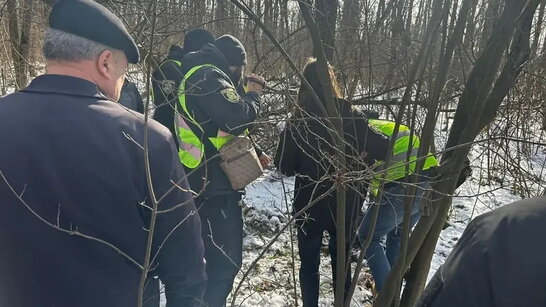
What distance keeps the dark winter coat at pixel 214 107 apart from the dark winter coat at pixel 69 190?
1184 millimetres

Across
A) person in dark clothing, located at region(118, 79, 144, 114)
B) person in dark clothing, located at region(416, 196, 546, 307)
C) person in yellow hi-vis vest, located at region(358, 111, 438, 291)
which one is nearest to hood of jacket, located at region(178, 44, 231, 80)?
person in dark clothing, located at region(118, 79, 144, 114)

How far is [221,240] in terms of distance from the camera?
9.55 ft

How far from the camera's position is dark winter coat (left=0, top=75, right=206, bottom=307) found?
1.27 meters

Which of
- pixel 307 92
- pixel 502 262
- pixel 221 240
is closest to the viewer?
pixel 502 262

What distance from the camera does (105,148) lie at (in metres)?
1.30

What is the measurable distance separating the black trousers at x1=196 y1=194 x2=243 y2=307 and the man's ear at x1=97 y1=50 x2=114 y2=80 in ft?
4.91

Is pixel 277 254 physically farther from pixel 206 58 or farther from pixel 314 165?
pixel 206 58

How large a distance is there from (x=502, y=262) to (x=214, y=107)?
6.73 feet

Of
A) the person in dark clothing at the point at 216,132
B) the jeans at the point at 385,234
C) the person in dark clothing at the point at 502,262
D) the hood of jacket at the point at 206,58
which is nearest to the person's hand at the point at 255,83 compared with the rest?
the person in dark clothing at the point at 216,132

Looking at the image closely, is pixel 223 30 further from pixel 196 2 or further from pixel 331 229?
pixel 331 229

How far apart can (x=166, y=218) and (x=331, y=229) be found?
195cm

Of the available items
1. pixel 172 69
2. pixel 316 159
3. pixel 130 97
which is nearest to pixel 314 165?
pixel 316 159

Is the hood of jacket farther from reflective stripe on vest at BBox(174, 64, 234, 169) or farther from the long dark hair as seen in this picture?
the long dark hair

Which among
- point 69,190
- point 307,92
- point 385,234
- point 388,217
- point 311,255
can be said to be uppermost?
point 307,92
